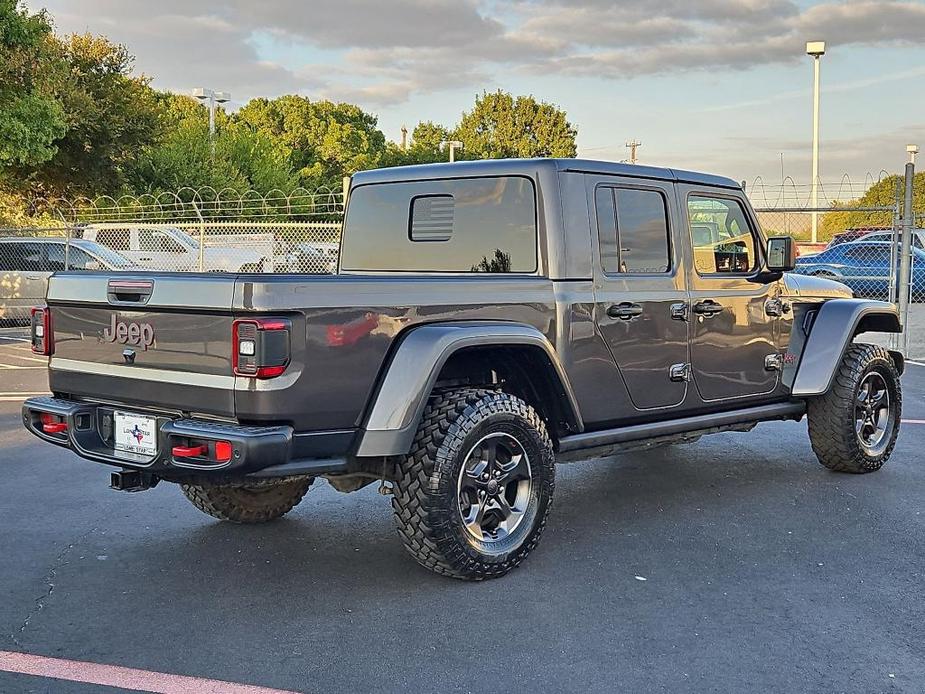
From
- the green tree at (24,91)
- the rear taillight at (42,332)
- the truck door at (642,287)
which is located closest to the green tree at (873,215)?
the green tree at (24,91)

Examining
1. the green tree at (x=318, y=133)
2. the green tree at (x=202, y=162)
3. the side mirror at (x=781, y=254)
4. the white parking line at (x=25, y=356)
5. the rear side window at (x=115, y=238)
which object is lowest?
the white parking line at (x=25, y=356)

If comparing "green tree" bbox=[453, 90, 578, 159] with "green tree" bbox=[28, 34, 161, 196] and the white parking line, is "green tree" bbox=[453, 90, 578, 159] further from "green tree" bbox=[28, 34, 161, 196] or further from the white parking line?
the white parking line

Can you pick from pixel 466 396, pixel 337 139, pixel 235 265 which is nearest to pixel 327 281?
pixel 466 396

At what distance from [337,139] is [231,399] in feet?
192

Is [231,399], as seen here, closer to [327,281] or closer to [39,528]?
[327,281]

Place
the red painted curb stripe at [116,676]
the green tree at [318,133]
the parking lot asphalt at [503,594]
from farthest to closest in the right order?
the green tree at [318,133] < the parking lot asphalt at [503,594] < the red painted curb stripe at [116,676]

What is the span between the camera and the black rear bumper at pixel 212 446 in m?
3.77

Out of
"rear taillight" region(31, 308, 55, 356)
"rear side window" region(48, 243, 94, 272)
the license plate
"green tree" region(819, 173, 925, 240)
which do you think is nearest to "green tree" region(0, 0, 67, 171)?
"rear side window" region(48, 243, 94, 272)

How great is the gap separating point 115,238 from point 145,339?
1745 centimetres

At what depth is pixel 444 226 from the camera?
17.3ft

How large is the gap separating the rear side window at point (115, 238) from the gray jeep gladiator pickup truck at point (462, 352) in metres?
15.6

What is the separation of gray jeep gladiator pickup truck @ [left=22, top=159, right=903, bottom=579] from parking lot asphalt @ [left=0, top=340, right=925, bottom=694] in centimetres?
32

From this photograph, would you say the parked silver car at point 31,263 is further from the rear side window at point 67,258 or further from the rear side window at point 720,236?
the rear side window at point 720,236

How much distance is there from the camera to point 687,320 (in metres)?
5.37
